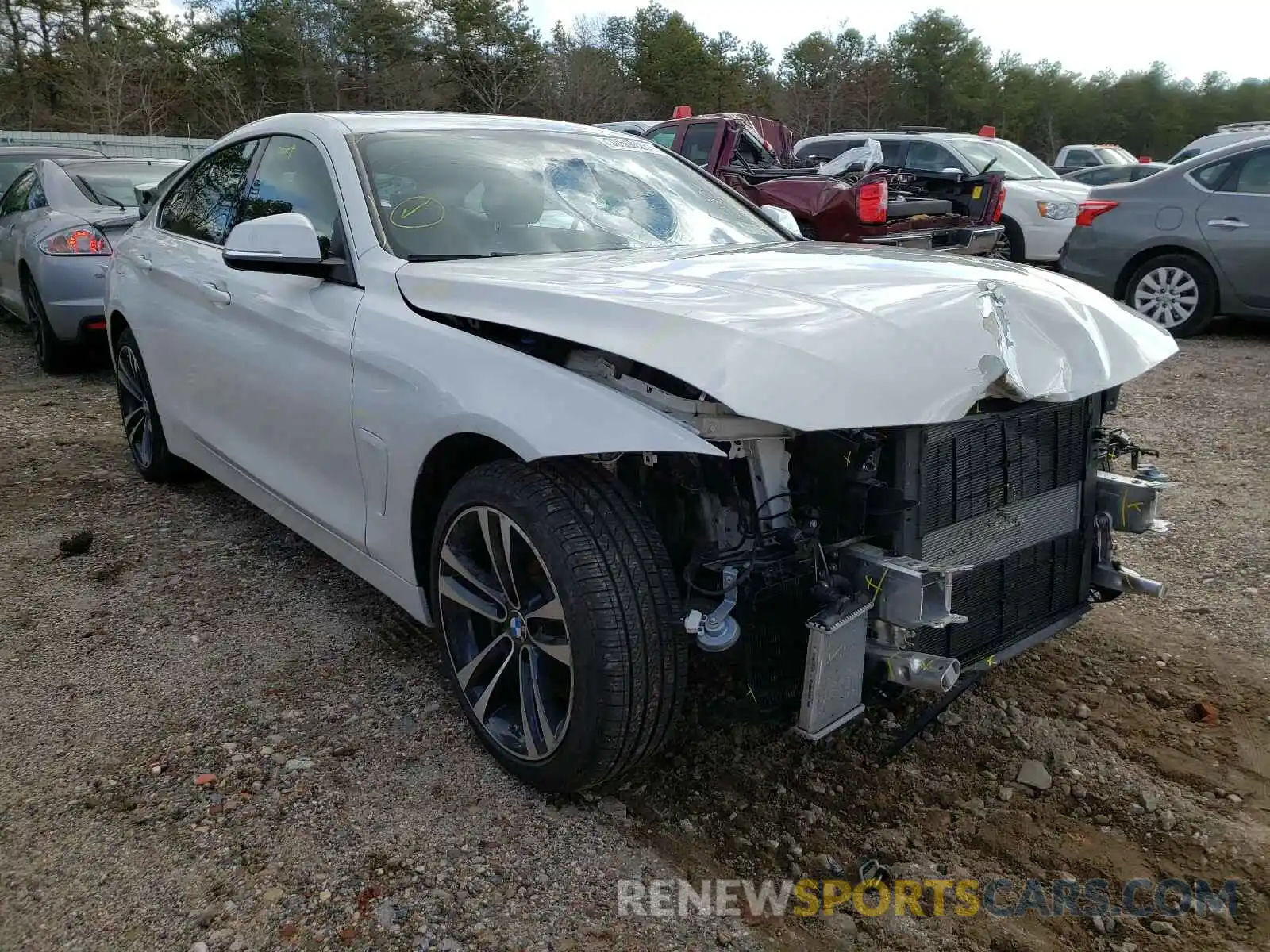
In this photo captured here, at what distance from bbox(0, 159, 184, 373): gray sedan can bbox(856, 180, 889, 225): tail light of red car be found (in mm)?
5389

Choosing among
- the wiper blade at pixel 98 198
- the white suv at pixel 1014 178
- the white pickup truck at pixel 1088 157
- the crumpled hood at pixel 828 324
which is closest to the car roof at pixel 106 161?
the wiper blade at pixel 98 198

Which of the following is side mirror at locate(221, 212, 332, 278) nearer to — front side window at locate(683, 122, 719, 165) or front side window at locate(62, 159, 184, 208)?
front side window at locate(62, 159, 184, 208)

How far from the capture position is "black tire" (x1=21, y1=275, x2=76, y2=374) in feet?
23.4

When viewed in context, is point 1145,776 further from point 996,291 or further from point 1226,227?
point 1226,227

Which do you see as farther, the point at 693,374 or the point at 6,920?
the point at 6,920

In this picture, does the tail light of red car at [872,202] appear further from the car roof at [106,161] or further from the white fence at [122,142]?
the white fence at [122,142]

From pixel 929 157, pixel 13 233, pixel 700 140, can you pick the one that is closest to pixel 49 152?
pixel 13 233

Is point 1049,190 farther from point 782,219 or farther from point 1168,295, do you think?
point 782,219

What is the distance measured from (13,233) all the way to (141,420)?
418cm

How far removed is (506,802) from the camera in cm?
→ 250

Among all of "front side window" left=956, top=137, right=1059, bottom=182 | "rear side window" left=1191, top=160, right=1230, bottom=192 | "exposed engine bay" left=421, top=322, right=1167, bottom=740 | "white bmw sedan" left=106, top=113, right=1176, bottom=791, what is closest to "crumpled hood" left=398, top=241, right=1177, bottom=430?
"white bmw sedan" left=106, top=113, right=1176, bottom=791

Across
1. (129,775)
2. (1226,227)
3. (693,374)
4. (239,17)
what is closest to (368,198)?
(693,374)

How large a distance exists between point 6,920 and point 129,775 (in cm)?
52

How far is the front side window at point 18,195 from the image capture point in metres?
7.96
